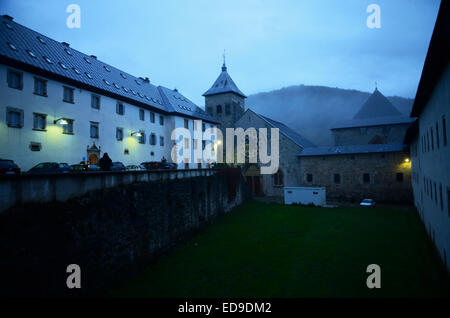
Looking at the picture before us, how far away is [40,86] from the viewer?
18.8 metres

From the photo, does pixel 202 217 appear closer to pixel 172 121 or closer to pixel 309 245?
pixel 309 245

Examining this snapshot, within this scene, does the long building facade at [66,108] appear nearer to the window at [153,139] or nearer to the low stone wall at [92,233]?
the window at [153,139]

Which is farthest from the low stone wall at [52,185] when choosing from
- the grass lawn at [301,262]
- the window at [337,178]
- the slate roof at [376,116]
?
the slate roof at [376,116]

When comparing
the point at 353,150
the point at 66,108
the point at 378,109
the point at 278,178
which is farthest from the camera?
the point at 378,109

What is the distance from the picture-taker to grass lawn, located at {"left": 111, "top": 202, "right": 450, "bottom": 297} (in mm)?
10578

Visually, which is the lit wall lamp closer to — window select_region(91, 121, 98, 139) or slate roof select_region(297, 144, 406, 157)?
window select_region(91, 121, 98, 139)

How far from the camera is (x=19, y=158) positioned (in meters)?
17.3

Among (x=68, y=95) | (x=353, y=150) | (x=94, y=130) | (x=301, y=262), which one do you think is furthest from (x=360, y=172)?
(x=68, y=95)

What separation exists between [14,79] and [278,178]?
3029 cm

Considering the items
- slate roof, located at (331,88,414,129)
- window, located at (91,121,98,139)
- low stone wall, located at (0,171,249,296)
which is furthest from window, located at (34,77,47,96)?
slate roof, located at (331,88,414,129)

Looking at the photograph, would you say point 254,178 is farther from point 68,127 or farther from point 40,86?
point 40,86

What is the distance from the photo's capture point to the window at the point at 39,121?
18373 mm
